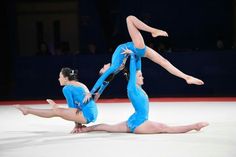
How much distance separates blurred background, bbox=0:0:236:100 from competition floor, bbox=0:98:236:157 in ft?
7.39

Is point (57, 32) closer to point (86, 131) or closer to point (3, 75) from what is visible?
point (3, 75)

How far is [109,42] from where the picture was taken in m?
10.8

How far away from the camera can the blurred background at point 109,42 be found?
8648 millimetres

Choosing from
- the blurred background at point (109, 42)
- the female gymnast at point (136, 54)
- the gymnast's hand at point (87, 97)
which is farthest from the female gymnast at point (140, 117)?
the blurred background at point (109, 42)

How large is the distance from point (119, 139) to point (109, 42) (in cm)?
679

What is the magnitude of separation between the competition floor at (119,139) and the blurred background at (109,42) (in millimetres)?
2252

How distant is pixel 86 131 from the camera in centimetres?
470

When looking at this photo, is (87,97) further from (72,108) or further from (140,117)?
(140,117)

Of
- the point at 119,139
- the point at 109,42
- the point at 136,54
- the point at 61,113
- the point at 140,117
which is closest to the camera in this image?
the point at 119,139

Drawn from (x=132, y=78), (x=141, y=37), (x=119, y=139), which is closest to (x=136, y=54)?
(x=141, y=37)

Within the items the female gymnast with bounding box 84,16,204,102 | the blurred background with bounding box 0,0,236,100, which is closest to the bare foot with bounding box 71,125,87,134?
the female gymnast with bounding box 84,16,204,102

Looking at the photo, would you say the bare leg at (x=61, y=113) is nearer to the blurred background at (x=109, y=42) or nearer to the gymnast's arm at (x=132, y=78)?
the gymnast's arm at (x=132, y=78)

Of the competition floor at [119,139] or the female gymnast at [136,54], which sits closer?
the competition floor at [119,139]

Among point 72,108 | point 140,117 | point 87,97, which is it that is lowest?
point 140,117
